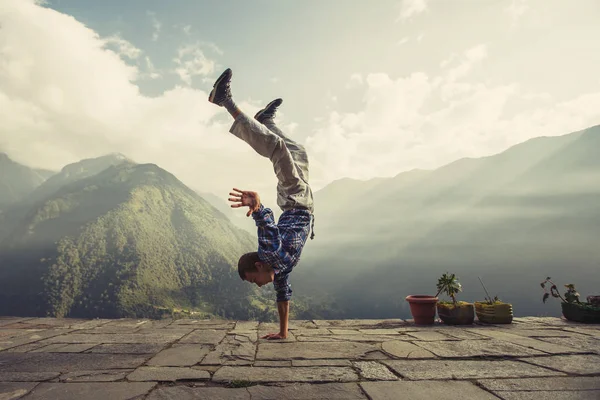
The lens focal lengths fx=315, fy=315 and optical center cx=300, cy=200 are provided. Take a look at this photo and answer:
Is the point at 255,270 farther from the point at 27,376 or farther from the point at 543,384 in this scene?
the point at 543,384

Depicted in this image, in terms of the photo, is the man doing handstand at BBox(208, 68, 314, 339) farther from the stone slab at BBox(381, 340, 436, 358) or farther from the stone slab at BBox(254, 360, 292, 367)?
the stone slab at BBox(381, 340, 436, 358)

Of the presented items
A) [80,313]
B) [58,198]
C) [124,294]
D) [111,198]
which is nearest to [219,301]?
[124,294]

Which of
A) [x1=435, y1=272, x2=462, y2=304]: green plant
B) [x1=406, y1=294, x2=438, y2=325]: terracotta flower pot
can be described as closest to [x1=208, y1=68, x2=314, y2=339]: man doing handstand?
[x1=406, y1=294, x2=438, y2=325]: terracotta flower pot

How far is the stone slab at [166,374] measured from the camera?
2125mm

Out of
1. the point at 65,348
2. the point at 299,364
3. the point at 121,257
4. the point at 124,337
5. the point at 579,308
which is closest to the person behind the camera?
the point at 299,364

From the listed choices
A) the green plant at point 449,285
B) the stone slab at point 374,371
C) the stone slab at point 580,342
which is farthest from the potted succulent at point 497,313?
the stone slab at point 374,371

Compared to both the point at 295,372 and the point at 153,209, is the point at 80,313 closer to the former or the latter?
the point at 153,209

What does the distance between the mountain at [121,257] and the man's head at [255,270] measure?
61.1m

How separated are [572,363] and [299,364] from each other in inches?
86.8

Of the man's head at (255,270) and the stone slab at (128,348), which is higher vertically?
the man's head at (255,270)

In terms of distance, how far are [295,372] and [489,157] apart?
6591 inches

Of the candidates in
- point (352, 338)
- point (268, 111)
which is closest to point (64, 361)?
point (352, 338)

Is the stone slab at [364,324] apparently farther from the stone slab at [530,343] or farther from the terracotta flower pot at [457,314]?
the stone slab at [530,343]

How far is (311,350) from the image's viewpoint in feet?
9.59
